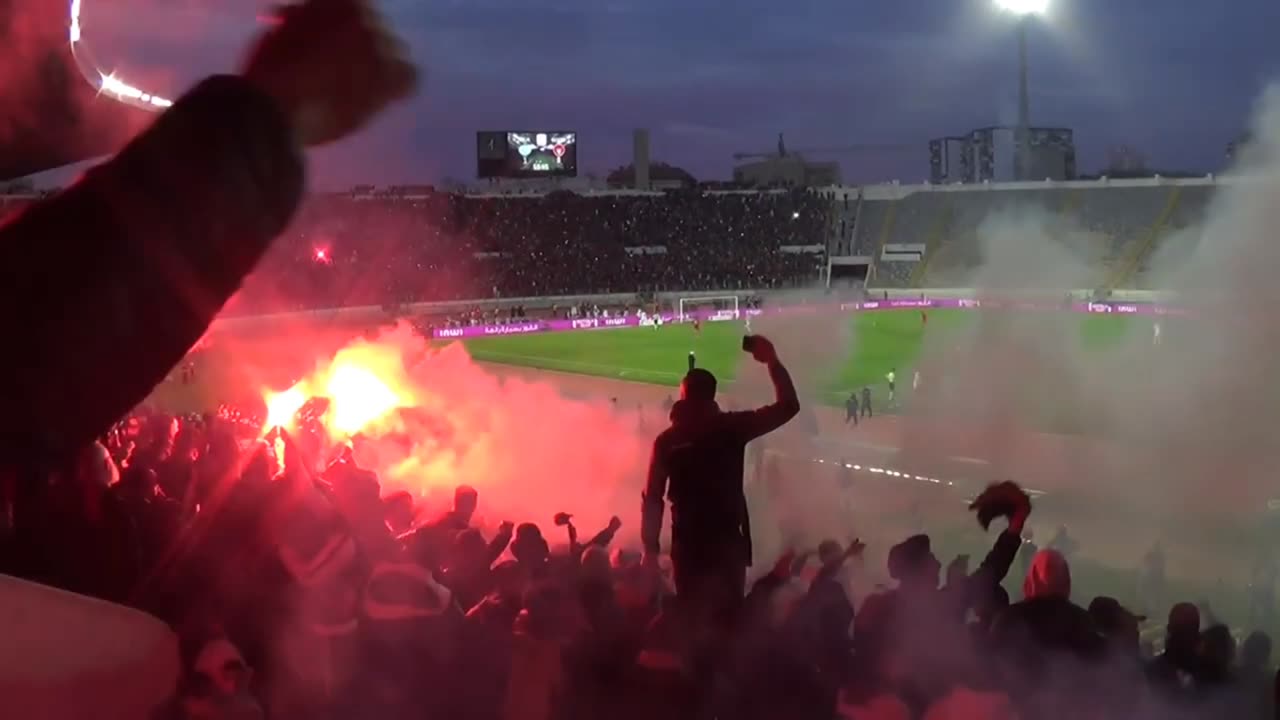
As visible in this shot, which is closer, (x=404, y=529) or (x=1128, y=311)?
(x=404, y=529)

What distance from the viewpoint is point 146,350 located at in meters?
0.90

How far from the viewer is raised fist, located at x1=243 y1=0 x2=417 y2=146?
0.91 metres

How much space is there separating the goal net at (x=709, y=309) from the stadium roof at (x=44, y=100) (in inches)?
1771

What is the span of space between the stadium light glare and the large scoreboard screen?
41.3 meters

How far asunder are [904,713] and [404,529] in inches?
119

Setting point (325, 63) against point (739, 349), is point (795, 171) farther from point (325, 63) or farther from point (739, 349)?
point (325, 63)

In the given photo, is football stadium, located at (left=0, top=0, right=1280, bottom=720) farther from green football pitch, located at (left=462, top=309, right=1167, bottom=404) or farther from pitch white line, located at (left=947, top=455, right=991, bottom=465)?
green football pitch, located at (left=462, top=309, right=1167, bottom=404)

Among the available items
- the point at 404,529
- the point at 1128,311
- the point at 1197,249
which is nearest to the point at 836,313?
the point at 1128,311

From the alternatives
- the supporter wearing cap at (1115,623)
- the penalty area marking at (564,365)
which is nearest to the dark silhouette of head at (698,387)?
the supporter wearing cap at (1115,623)

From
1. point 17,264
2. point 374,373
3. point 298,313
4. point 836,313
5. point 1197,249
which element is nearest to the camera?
point 17,264

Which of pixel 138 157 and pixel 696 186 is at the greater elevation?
pixel 696 186

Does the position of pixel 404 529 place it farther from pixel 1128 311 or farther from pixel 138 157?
pixel 1128 311

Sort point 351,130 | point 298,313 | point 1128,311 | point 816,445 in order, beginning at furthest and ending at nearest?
point 298,313
point 1128,311
point 816,445
point 351,130

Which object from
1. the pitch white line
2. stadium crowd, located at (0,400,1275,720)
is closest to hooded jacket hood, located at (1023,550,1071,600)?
stadium crowd, located at (0,400,1275,720)
